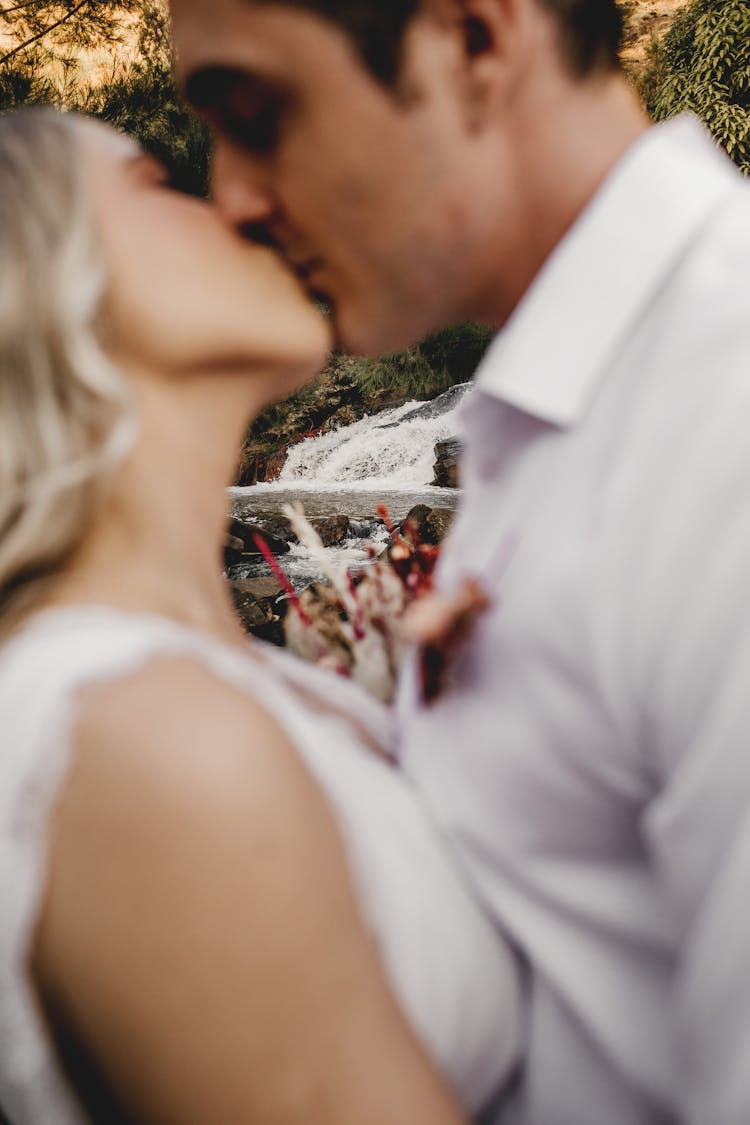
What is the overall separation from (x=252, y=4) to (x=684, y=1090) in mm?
1380

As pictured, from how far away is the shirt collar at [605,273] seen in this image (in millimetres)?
1086

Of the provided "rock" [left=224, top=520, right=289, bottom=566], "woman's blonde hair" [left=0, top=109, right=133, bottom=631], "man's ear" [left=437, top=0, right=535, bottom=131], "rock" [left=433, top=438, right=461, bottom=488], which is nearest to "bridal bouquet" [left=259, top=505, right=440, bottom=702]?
"woman's blonde hair" [left=0, top=109, right=133, bottom=631]

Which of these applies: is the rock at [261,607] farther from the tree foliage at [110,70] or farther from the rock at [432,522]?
the tree foliage at [110,70]

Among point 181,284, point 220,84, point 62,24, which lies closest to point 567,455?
point 181,284

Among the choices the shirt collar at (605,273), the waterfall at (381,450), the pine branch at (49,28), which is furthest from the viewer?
the waterfall at (381,450)

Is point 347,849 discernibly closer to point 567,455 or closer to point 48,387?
point 567,455

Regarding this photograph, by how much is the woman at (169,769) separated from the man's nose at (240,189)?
0.03 m

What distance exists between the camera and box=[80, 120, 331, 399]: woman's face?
125 cm

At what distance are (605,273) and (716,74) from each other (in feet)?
57.3

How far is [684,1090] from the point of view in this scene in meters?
1.01

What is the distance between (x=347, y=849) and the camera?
102cm

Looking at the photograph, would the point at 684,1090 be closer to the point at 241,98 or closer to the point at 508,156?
the point at 508,156

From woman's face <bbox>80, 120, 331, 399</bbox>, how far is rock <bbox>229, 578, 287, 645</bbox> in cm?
619

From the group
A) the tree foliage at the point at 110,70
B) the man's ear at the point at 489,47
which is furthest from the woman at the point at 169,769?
the tree foliage at the point at 110,70
